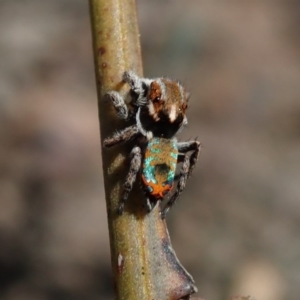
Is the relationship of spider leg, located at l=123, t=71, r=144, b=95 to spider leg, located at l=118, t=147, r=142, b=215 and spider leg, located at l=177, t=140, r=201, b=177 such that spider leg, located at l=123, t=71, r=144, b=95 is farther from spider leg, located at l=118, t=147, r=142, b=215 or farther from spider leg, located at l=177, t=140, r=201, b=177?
spider leg, located at l=177, t=140, r=201, b=177

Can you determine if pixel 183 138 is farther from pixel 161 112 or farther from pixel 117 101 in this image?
pixel 117 101

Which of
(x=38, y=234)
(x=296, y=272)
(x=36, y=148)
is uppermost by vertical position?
(x=36, y=148)

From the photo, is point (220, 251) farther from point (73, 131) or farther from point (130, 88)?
point (130, 88)

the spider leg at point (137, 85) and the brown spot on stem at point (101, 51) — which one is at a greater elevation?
the brown spot on stem at point (101, 51)

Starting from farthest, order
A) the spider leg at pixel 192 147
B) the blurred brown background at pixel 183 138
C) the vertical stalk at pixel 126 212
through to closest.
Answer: the blurred brown background at pixel 183 138 < the spider leg at pixel 192 147 < the vertical stalk at pixel 126 212

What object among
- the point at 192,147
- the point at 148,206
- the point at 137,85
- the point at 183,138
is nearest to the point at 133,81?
the point at 137,85

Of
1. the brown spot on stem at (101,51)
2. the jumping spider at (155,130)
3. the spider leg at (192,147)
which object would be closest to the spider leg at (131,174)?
the jumping spider at (155,130)

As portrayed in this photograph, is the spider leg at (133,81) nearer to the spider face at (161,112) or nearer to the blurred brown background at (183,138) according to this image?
the spider face at (161,112)

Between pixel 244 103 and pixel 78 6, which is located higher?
pixel 78 6

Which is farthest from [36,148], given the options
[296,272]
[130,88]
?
[130,88]
